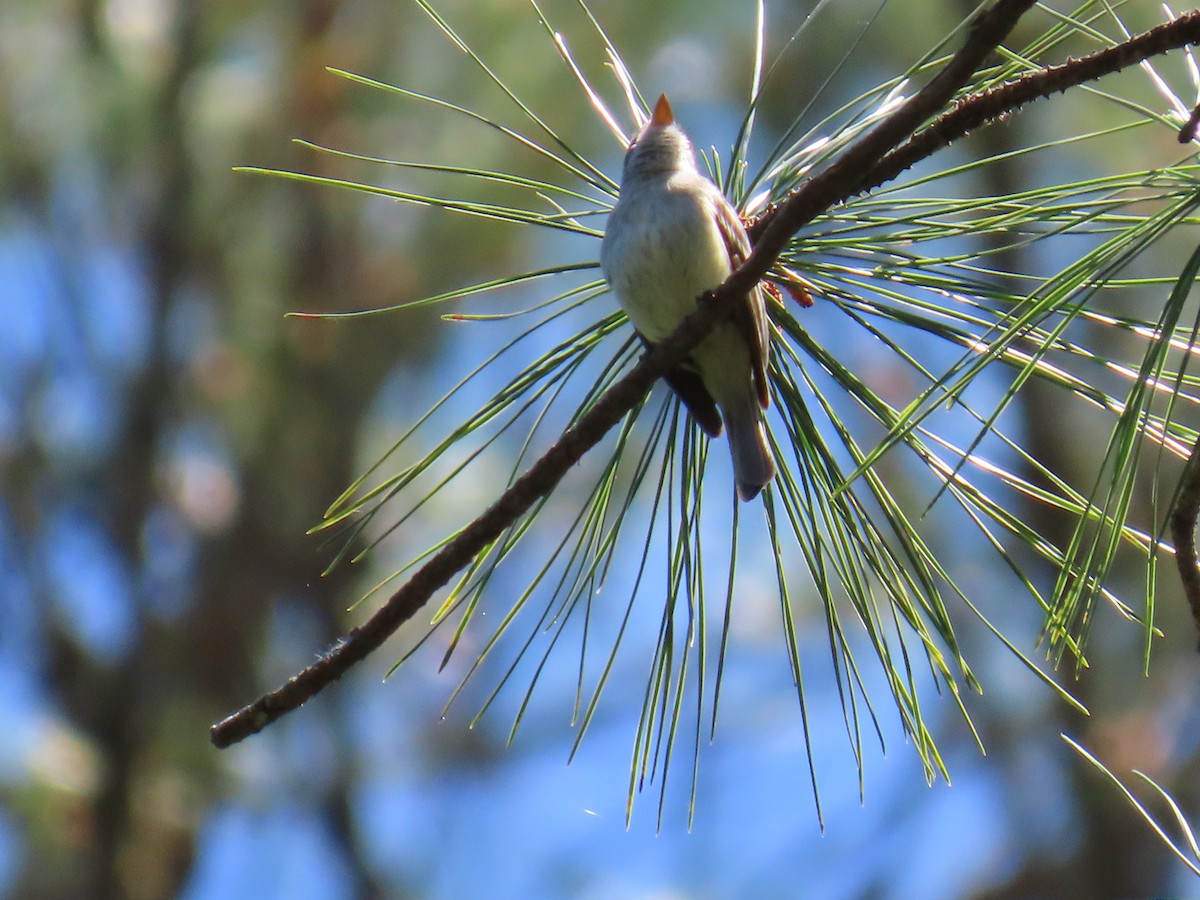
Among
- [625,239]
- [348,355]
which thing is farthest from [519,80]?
[625,239]

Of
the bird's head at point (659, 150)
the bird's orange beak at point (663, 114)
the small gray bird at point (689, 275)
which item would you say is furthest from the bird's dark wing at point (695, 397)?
the bird's orange beak at point (663, 114)

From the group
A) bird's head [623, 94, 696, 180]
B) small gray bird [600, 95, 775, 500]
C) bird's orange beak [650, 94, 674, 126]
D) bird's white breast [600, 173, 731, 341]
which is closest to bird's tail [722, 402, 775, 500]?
small gray bird [600, 95, 775, 500]

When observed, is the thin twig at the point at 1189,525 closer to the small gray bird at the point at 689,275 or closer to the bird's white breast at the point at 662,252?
the small gray bird at the point at 689,275

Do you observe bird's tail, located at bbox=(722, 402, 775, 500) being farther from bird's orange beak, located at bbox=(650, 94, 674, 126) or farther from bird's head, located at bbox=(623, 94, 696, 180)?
bird's orange beak, located at bbox=(650, 94, 674, 126)

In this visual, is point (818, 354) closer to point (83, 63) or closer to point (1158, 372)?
point (1158, 372)

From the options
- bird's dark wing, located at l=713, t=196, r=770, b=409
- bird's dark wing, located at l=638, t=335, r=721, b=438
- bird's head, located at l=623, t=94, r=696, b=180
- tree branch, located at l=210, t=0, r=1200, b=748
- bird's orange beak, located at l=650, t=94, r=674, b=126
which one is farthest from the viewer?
bird's orange beak, located at l=650, t=94, r=674, b=126

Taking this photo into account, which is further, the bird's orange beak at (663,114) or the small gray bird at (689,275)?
the bird's orange beak at (663,114)
